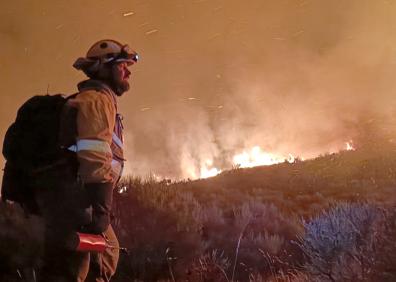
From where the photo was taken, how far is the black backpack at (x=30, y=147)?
12.9 feet

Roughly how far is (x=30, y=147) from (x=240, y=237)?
243 cm

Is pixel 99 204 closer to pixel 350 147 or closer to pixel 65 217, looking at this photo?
pixel 65 217

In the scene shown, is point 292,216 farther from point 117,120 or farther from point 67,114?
point 67,114

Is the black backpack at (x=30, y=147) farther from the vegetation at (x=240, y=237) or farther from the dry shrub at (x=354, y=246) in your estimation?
the dry shrub at (x=354, y=246)

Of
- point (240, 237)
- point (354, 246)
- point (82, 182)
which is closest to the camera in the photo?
point (82, 182)

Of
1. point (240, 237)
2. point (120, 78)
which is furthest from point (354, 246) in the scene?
point (120, 78)

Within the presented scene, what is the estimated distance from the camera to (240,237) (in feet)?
17.2

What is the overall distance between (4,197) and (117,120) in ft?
3.86

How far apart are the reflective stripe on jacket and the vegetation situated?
222cm

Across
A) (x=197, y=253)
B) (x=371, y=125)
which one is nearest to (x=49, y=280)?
(x=197, y=253)

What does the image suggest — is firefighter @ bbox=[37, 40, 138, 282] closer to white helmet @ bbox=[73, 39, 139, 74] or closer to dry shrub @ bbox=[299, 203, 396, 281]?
white helmet @ bbox=[73, 39, 139, 74]

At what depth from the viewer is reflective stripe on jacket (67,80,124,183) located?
3.79m

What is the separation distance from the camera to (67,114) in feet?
12.9

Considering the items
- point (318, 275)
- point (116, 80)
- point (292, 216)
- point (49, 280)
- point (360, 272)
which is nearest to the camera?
point (116, 80)
